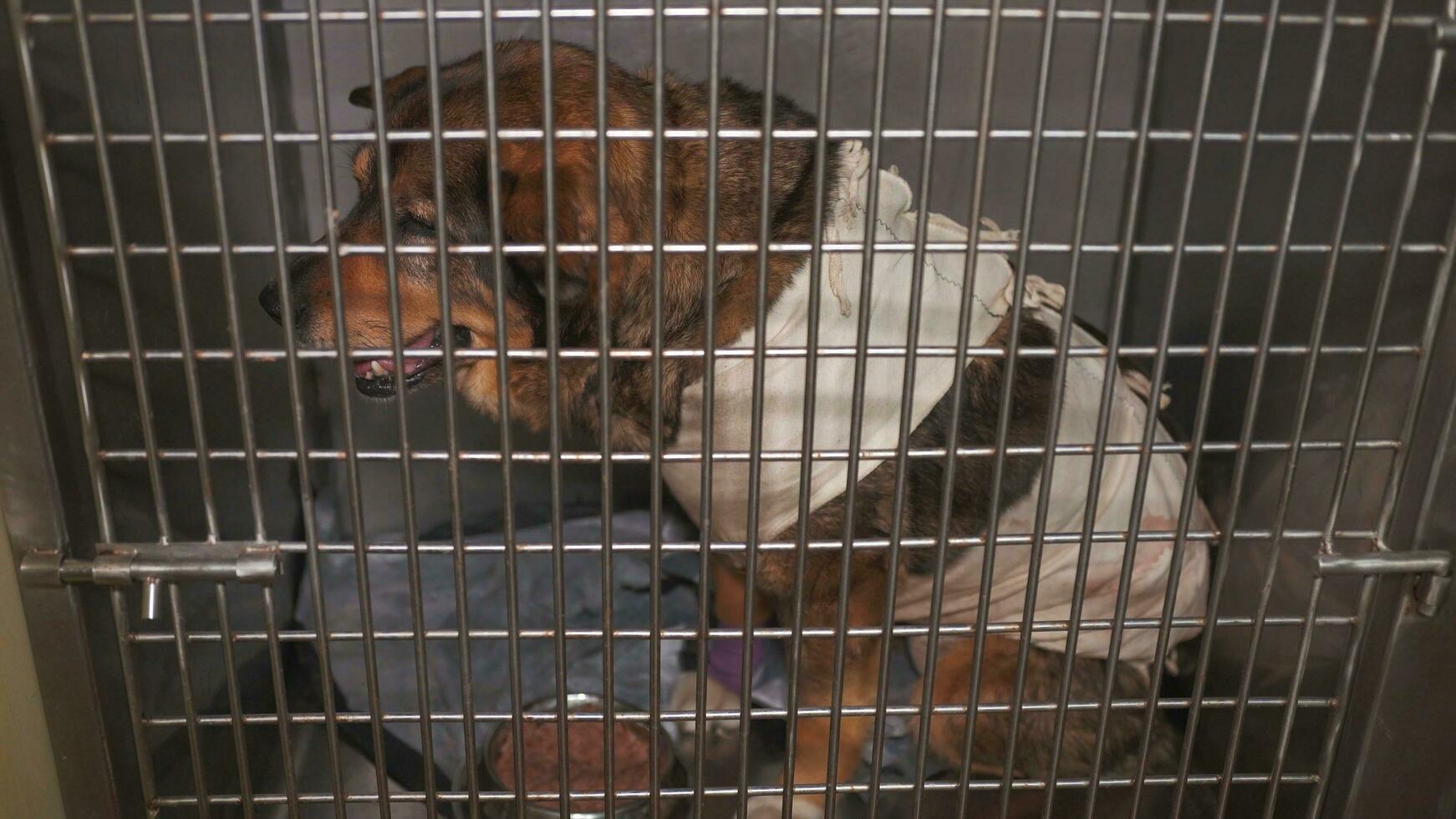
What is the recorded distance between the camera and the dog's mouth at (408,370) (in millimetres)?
1436

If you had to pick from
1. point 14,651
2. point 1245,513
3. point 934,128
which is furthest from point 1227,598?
point 14,651

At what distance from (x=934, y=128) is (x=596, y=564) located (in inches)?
55.7

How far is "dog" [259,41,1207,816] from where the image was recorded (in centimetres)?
129

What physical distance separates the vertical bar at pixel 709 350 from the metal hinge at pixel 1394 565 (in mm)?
585

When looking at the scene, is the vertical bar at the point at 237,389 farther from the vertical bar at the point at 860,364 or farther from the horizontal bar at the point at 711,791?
the vertical bar at the point at 860,364

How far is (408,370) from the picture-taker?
150cm

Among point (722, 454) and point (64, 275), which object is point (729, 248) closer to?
point (722, 454)

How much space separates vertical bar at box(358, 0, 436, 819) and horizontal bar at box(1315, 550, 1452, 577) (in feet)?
2.77

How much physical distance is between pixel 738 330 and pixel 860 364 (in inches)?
15.1

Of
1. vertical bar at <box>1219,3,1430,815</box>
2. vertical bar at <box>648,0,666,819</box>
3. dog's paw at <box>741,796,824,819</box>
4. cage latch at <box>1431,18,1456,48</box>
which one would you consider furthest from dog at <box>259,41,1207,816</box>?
cage latch at <box>1431,18,1456,48</box>

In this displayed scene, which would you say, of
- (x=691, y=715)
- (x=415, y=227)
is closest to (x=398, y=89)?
(x=415, y=227)

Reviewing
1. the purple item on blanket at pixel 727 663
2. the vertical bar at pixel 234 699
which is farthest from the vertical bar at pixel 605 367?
the purple item on blanket at pixel 727 663

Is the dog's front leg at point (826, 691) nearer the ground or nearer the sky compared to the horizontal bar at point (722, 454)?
nearer the ground

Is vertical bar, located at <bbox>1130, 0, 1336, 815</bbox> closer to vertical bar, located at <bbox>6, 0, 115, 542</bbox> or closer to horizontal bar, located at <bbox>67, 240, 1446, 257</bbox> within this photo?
horizontal bar, located at <bbox>67, 240, 1446, 257</bbox>
